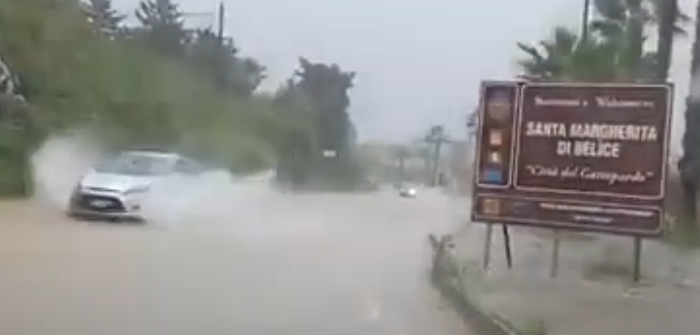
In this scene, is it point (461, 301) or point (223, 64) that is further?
point (223, 64)

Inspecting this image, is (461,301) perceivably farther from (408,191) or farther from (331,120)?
(331,120)

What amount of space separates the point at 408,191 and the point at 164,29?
848 cm

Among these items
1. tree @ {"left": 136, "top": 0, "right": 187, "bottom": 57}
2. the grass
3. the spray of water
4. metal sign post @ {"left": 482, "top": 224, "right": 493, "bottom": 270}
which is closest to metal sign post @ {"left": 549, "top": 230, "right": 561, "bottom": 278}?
metal sign post @ {"left": 482, "top": 224, "right": 493, "bottom": 270}

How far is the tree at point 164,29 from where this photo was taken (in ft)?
80.7

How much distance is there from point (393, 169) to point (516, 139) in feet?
12.4

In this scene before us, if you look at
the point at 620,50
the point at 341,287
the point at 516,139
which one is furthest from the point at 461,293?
the point at 620,50

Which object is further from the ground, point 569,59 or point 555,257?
point 569,59

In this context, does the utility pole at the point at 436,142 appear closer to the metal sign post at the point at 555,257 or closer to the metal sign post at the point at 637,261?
the metal sign post at the point at 555,257

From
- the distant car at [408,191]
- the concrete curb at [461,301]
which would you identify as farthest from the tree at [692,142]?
the distant car at [408,191]

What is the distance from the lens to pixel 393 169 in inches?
642

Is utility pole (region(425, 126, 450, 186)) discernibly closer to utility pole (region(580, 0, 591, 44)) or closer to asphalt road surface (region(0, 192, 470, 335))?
asphalt road surface (region(0, 192, 470, 335))

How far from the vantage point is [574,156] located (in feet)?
40.7

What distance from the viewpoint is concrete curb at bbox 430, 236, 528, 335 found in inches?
357

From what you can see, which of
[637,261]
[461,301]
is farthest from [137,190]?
[461,301]
